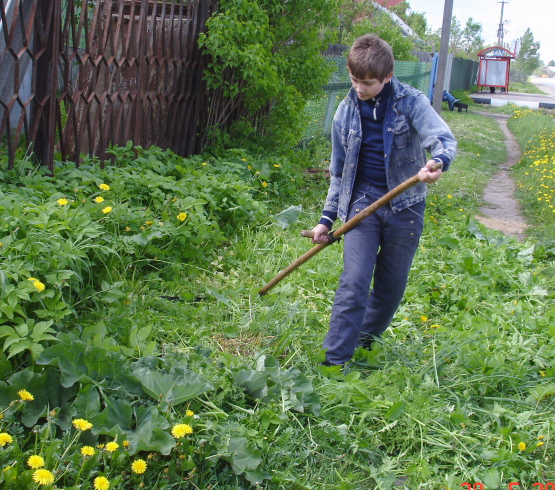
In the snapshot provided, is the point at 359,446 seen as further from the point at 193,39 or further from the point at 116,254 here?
the point at 193,39

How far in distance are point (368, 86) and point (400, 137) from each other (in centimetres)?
31

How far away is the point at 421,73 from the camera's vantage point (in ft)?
60.6

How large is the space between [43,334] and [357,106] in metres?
1.82

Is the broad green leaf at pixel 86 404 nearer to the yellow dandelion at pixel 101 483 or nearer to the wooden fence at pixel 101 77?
the yellow dandelion at pixel 101 483

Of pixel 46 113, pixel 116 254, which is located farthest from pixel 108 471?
pixel 46 113

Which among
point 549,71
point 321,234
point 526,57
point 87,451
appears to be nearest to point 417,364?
point 321,234

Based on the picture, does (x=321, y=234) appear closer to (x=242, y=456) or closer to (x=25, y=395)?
(x=242, y=456)

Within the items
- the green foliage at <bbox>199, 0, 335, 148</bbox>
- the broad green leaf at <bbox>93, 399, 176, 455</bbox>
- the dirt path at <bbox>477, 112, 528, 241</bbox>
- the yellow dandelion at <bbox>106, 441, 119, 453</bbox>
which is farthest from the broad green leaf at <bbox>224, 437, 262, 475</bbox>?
the dirt path at <bbox>477, 112, 528, 241</bbox>

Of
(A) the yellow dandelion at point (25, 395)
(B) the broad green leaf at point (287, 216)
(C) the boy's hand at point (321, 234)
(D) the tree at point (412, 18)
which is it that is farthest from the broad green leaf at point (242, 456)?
(D) the tree at point (412, 18)

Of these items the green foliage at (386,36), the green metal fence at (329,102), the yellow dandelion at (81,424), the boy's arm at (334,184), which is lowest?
the yellow dandelion at (81,424)

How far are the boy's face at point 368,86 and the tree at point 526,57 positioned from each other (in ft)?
339

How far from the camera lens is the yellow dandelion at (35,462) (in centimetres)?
199

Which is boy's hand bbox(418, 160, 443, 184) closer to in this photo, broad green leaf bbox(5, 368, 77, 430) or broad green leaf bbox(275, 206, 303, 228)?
broad green leaf bbox(5, 368, 77, 430)

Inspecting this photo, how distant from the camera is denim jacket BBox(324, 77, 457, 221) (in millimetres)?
3037
